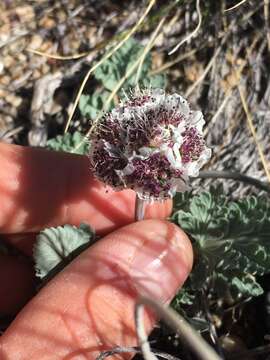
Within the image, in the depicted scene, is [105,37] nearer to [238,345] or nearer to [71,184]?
[71,184]

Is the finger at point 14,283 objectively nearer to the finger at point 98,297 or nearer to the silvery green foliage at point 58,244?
the silvery green foliage at point 58,244

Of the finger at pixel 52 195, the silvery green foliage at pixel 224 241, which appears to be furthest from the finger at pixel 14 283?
the silvery green foliage at pixel 224 241

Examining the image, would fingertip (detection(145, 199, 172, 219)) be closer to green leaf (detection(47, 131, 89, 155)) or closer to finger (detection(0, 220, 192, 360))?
finger (detection(0, 220, 192, 360))

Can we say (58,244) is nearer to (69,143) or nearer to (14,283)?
(14,283)

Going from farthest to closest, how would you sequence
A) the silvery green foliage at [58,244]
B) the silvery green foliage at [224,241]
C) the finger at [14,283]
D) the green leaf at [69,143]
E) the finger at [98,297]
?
the green leaf at [69,143] → the finger at [14,283] → the silvery green foliage at [224,241] → the silvery green foliage at [58,244] → the finger at [98,297]

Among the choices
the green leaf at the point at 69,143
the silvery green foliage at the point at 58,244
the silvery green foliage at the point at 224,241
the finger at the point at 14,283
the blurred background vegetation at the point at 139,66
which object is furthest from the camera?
the blurred background vegetation at the point at 139,66

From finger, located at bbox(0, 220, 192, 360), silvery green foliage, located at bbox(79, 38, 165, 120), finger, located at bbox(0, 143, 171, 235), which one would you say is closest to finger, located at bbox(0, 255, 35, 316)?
finger, located at bbox(0, 143, 171, 235)

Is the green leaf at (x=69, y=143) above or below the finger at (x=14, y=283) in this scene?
above
